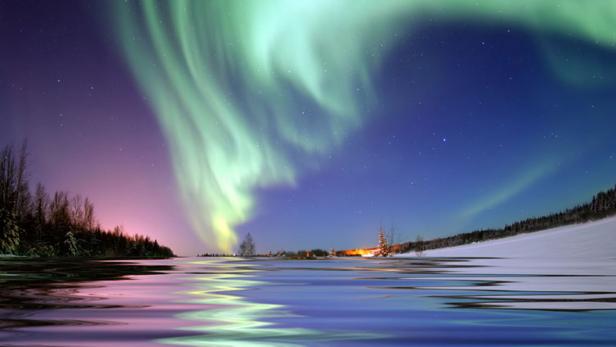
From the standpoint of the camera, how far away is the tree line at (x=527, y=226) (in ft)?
357

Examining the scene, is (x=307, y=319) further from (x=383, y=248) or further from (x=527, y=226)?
(x=527, y=226)

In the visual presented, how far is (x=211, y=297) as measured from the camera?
8.19m

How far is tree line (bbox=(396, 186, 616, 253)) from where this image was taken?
108812 mm

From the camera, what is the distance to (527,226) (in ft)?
392

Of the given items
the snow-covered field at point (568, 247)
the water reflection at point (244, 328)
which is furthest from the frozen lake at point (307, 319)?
the snow-covered field at point (568, 247)

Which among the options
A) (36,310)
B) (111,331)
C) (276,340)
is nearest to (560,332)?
(276,340)

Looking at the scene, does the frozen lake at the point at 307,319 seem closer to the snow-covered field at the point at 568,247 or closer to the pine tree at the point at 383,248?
the snow-covered field at the point at 568,247

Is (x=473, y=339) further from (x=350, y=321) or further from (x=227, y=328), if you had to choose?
(x=227, y=328)

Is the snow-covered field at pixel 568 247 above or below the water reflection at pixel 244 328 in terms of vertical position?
above

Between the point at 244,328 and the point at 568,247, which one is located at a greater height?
the point at 568,247

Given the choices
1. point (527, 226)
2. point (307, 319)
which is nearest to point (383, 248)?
point (527, 226)

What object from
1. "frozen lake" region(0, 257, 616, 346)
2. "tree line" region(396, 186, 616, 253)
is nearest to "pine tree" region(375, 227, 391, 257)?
"tree line" region(396, 186, 616, 253)

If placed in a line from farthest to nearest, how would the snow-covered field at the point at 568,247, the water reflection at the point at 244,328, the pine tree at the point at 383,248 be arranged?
1. the pine tree at the point at 383,248
2. the snow-covered field at the point at 568,247
3. the water reflection at the point at 244,328

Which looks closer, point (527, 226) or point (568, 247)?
point (568, 247)
